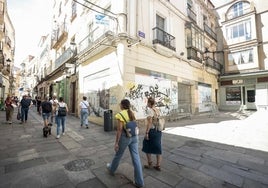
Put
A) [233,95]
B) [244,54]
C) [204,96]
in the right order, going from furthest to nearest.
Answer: [233,95] → [244,54] → [204,96]

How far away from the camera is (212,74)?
18500 millimetres

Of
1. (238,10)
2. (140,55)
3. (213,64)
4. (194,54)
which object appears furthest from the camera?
(238,10)

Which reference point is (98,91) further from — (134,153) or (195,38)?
(195,38)

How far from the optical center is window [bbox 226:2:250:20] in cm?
1894

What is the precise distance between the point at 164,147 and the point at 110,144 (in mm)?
1909

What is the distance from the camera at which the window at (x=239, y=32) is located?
60.5 ft

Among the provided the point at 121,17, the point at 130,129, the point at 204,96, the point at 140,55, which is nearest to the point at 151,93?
the point at 140,55

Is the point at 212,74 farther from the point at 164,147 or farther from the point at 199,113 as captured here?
the point at 164,147

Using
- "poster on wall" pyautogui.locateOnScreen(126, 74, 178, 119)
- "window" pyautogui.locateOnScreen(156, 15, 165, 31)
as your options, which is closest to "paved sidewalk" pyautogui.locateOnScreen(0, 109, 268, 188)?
"poster on wall" pyautogui.locateOnScreen(126, 74, 178, 119)

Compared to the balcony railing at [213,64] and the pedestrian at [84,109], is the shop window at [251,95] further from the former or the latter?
the pedestrian at [84,109]

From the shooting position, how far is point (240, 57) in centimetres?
1909

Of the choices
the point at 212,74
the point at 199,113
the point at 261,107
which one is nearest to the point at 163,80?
the point at 199,113

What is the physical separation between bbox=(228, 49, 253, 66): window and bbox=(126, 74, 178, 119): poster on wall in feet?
40.1

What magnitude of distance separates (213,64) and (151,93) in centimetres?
1239
